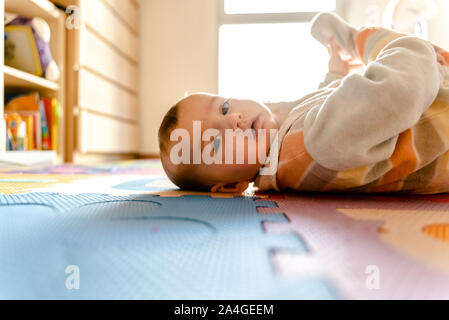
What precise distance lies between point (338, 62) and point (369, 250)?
3.16ft

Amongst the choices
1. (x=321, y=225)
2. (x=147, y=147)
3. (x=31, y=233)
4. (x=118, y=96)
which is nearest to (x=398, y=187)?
(x=321, y=225)

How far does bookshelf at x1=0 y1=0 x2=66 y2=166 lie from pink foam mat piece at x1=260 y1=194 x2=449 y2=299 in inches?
63.2

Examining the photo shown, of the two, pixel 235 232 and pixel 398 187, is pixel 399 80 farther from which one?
pixel 235 232

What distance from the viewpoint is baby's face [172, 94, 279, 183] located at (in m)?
0.82

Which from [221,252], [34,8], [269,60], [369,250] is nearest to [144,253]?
[221,252]

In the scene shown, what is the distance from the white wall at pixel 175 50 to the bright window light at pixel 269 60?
0.41 feet

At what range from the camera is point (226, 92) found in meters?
3.42

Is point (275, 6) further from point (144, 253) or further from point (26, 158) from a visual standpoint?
point (144, 253)

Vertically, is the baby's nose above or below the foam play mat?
above

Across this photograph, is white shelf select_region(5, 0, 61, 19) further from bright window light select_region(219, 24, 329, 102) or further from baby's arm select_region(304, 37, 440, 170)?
baby's arm select_region(304, 37, 440, 170)

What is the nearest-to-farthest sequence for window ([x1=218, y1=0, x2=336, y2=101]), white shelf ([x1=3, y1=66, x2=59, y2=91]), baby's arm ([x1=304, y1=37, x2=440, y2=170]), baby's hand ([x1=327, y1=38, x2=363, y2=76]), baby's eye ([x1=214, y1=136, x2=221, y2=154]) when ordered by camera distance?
1. baby's arm ([x1=304, y1=37, x2=440, y2=170])
2. baby's eye ([x1=214, y1=136, x2=221, y2=154])
3. baby's hand ([x1=327, y1=38, x2=363, y2=76])
4. white shelf ([x1=3, y1=66, x2=59, y2=91])
5. window ([x1=218, y1=0, x2=336, y2=101])

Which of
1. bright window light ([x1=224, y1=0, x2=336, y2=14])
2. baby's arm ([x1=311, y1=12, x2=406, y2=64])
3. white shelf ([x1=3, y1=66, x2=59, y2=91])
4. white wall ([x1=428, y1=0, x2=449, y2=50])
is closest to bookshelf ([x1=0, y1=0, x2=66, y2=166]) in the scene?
white shelf ([x1=3, y1=66, x2=59, y2=91])

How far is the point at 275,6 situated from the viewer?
10.9ft

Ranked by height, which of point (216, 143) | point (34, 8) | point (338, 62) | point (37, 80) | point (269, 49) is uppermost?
point (269, 49)
